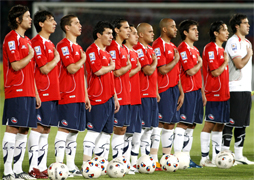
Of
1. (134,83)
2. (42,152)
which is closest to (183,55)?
(134,83)

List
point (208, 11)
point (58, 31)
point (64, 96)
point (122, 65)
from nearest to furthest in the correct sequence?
point (64, 96) < point (122, 65) < point (58, 31) < point (208, 11)

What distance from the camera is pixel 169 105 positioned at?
6.55 m

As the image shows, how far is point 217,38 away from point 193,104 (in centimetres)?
110

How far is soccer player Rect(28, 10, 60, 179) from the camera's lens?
5.42 m

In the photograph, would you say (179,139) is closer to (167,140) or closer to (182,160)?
(167,140)

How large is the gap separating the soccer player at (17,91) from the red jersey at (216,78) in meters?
2.78

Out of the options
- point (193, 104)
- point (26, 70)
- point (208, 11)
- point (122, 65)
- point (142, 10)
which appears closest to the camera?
point (26, 70)

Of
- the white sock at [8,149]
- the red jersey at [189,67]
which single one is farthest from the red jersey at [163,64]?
the white sock at [8,149]

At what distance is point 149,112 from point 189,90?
79 centimetres

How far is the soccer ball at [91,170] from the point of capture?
17.5 feet

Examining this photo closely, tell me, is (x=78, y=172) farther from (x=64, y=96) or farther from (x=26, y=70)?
(x=26, y=70)

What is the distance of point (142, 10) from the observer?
65.5 ft

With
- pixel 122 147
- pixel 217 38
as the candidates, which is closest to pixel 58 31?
pixel 217 38

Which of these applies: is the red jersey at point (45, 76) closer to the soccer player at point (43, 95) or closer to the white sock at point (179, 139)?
the soccer player at point (43, 95)
